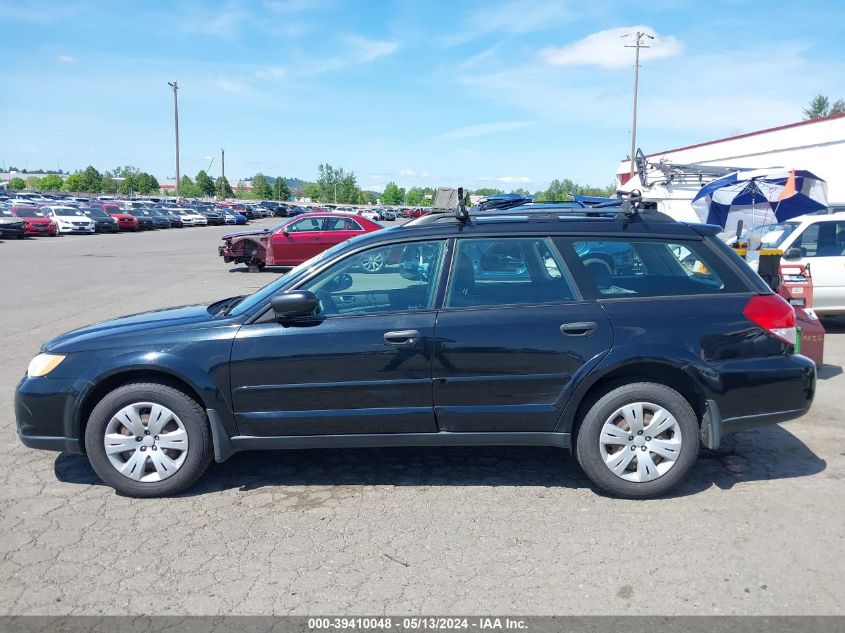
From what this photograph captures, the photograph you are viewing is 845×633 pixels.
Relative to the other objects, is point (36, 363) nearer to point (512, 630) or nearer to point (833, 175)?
point (512, 630)

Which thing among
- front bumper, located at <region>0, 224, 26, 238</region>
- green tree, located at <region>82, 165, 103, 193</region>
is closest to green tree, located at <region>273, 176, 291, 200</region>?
green tree, located at <region>82, 165, 103, 193</region>

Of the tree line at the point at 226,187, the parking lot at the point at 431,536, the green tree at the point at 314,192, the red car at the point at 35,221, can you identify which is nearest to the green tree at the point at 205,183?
the tree line at the point at 226,187

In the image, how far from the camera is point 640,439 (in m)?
4.22

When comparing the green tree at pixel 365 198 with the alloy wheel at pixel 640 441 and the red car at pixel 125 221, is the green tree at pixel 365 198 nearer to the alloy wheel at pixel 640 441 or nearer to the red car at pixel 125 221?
the red car at pixel 125 221

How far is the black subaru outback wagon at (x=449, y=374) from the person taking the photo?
13.8 feet

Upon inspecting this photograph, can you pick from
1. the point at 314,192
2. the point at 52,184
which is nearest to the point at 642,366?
the point at 52,184

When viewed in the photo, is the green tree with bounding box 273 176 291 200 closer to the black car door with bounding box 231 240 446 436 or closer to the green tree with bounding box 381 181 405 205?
the green tree with bounding box 381 181 405 205

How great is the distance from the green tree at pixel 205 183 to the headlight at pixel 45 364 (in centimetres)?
13123

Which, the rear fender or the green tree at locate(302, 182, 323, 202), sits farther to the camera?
the green tree at locate(302, 182, 323, 202)

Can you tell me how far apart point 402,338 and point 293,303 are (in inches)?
26.0

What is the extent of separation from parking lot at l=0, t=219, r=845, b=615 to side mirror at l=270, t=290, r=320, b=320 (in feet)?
3.75

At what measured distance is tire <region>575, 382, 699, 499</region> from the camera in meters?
4.20

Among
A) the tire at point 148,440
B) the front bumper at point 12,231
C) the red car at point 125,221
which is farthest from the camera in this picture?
the red car at point 125,221

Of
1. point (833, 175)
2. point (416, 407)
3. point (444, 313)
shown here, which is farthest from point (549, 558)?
point (833, 175)
